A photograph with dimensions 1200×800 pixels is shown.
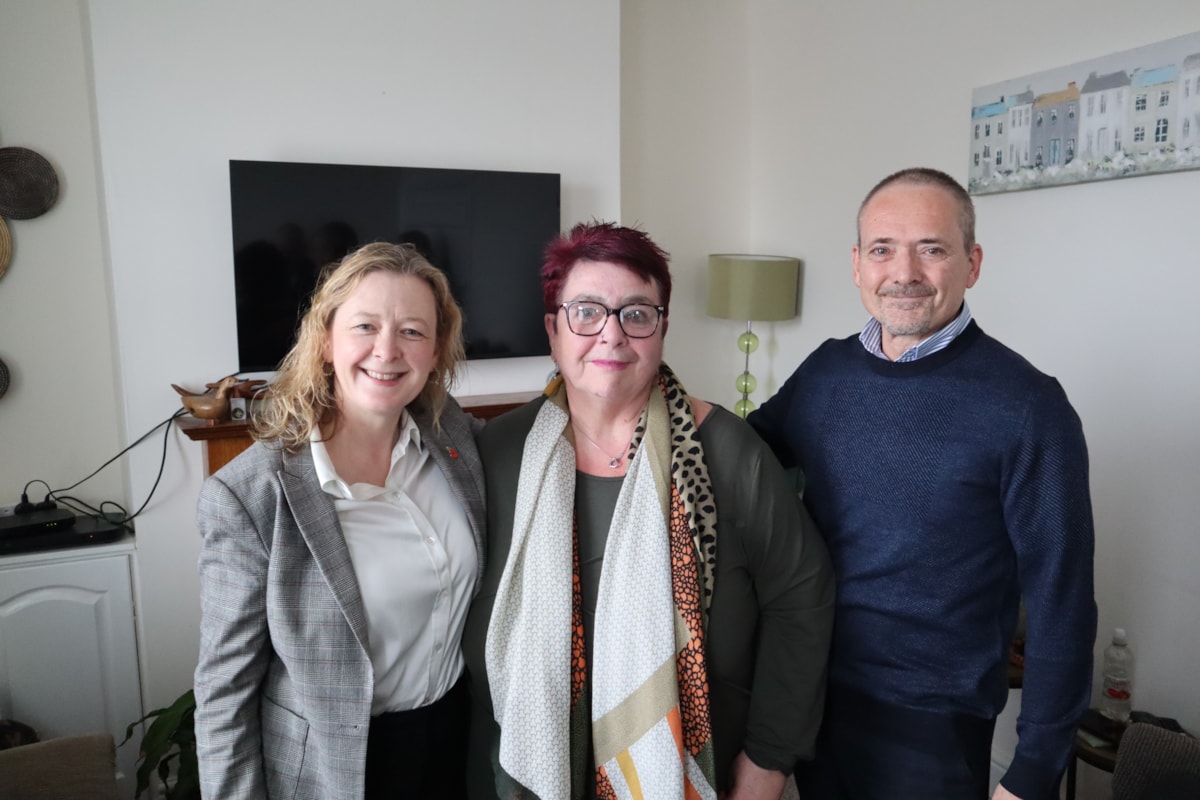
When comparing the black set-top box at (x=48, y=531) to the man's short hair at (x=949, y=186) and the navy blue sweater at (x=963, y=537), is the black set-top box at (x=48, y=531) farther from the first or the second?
the man's short hair at (x=949, y=186)

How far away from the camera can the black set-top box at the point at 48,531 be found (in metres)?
2.53

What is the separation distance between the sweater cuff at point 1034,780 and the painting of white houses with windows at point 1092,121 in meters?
1.68

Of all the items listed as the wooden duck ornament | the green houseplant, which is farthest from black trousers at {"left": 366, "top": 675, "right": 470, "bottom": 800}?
the wooden duck ornament

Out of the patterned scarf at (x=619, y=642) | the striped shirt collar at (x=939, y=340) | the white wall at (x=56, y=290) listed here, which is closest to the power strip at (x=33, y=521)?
the white wall at (x=56, y=290)

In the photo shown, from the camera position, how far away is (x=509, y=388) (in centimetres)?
343

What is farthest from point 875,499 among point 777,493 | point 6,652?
point 6,652

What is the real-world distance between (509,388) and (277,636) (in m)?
2.27

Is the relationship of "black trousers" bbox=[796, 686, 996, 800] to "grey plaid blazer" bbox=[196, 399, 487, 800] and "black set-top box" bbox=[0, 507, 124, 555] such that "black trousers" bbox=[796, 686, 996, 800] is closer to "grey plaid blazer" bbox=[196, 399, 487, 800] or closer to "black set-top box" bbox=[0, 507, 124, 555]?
"grey plaid blazer" bbox=[196, 399, 487, 800]

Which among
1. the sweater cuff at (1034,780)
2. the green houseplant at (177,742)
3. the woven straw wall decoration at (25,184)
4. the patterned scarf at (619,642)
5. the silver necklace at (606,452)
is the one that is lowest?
the green houseplant at (177,742)

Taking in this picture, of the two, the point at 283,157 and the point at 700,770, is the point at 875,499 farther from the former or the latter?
the point at 283,157

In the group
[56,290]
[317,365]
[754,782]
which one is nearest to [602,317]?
[317,365]

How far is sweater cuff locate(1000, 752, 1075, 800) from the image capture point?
1.27 meters

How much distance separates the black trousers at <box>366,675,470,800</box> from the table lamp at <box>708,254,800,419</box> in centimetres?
260

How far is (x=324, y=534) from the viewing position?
4.04 feet
